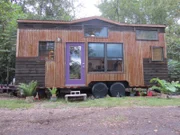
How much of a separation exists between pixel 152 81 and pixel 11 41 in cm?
723

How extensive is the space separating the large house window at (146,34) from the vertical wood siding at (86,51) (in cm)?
18

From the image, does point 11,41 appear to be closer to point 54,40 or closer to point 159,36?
point 54,40

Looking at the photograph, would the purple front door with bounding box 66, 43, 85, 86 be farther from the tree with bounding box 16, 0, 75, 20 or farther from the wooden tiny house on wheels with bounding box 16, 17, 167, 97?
the tree with bounding box 16, 0, 75, 20

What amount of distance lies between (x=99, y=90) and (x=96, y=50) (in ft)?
5.48

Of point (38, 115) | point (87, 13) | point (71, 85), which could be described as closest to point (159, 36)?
point (71, 85)

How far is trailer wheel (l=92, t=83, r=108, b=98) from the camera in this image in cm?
729

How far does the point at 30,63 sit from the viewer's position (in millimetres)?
6957

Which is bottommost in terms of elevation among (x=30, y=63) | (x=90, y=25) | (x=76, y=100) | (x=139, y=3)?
(x=76, y=100)

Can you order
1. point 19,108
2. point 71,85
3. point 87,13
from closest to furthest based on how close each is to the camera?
point 19,108 < point 71,85 < point 87,13

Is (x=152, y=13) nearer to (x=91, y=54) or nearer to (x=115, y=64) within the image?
(x=115, y=64)

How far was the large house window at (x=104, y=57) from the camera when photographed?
7.42m

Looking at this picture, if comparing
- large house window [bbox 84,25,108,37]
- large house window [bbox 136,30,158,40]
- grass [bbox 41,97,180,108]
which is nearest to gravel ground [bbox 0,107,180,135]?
grass [bbox 41,97,180,108]

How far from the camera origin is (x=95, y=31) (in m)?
7.57

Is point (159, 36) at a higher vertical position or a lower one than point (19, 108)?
higher
